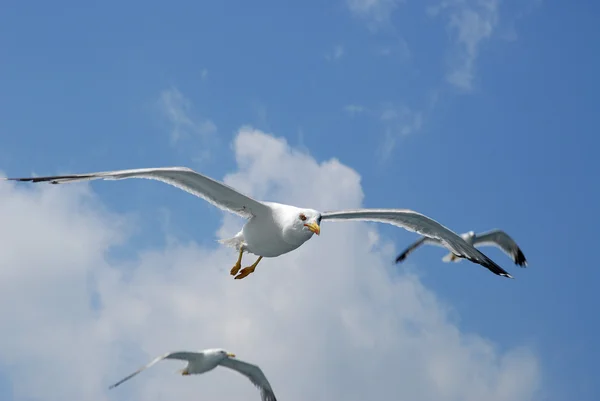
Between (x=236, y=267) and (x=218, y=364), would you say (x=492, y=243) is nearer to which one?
(x=218, y=364)

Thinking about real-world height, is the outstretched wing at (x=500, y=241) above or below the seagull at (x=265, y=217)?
above

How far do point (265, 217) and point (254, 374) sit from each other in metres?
5.76

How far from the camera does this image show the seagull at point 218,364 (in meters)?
15.9

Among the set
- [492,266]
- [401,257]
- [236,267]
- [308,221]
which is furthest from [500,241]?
[308,221]

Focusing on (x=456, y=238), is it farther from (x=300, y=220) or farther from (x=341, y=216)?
(x=300, y=220)

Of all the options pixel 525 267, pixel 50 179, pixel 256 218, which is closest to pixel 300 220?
pixel 256 218

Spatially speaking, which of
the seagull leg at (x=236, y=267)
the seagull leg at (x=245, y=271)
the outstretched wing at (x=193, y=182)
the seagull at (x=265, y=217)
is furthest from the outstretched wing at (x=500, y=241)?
the outstretched wing at (x=193, y=182)

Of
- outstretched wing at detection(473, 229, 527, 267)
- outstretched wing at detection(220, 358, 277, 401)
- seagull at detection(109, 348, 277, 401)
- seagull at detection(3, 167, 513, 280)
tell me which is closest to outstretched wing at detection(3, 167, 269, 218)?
seagull at detection(3, 167, 513, 280)

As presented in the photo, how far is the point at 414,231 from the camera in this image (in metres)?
16.0

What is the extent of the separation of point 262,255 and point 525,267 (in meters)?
13.0

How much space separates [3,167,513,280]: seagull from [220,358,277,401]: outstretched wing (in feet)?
11.5

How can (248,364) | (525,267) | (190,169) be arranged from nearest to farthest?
(190,169) < (248,364) < (525,267)

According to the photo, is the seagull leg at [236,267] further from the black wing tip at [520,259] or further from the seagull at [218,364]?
the black wing tip at [520,259]

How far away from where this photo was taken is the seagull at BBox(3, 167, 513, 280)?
41.6ft
